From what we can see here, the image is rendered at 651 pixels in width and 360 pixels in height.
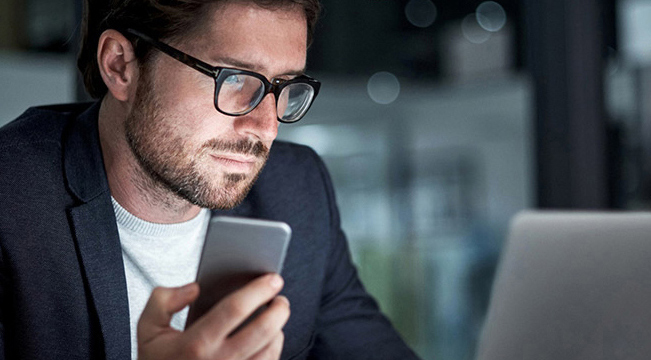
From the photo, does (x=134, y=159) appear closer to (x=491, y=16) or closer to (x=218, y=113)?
(x=218, y=113)

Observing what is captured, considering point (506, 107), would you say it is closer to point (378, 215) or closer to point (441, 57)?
point (441, 57)

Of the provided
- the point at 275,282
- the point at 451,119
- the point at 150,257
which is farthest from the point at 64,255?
the point at 451,119

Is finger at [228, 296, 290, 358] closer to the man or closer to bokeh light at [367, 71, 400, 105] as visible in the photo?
the man

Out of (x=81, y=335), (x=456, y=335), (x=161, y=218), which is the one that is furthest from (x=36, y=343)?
(x=456, y=335)

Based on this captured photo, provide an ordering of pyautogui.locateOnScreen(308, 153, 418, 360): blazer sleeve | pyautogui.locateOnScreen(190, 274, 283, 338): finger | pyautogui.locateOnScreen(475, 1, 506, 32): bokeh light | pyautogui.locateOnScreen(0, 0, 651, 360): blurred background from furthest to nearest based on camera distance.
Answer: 1. pyautogui.locateOnScreen(475, 1, 506, 32): bokeh light
2. pyautogui.locateOnScreen(0, 0, 651, 360): blurred background
3. pyautogui.locateOnScreen(308, 153, 418, 360): blazer sleeve
4. pyautogui.locateOnScreen(190, 274, 283, 338): finger

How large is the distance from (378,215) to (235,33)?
4279mm

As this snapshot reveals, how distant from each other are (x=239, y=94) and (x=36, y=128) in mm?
400

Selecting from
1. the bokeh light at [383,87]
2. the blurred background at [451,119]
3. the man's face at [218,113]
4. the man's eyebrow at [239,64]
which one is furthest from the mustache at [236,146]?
the bokeh light at [383,87]

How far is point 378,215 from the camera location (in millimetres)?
5273

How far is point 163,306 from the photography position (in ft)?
2.20

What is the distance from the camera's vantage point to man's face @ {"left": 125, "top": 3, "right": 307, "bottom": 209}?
1.07 m

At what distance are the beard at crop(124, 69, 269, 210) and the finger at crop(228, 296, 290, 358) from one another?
1.50 ft

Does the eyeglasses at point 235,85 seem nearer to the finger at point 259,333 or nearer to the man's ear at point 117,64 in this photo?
the man's ear at point 117,64

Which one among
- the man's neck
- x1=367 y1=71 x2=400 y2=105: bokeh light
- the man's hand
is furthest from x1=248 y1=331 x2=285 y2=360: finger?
x1=367 y1=71 x2=400 y2=105: bokeh light
